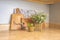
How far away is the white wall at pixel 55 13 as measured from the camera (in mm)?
2129

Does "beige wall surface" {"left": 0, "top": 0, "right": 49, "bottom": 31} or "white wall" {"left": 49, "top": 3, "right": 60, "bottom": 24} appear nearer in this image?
"beige wall surface" {"left": 0, "top": 0, "right": 49, "bottom": 31}

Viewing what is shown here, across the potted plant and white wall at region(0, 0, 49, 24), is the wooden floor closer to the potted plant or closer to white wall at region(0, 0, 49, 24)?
the potted plant

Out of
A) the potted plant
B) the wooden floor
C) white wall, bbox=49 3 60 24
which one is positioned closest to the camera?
the wooden floor

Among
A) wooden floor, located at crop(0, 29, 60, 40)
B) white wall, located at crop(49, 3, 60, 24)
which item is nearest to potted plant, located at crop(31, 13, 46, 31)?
wooden floor, located at crop(0, 29, 60, 40)

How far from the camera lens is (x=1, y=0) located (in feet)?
6.27

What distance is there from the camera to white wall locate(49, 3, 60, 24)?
213cm

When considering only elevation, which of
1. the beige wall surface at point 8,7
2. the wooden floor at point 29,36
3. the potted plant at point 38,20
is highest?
the beige wall surface at point 8,7

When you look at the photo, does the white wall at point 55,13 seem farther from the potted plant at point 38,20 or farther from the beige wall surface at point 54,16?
the potted plant at point 38,20

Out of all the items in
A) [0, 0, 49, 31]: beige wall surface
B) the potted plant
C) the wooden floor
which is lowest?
the wooden floor

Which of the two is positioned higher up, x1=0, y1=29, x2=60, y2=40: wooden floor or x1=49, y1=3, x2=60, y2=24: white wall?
x1=49, y1=3, x2=60, y2=24: white wall

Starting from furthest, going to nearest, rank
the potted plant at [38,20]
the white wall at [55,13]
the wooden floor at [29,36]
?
the white wall at [55,13] → the potted plant at [38,20] → the wooden floor at [29,36]

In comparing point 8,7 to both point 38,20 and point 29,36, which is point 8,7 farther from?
point 29,36

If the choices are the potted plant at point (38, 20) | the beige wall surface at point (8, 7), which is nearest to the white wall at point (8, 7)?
the beige wall surface at point (8, 7)

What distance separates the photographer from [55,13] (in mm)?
2186
